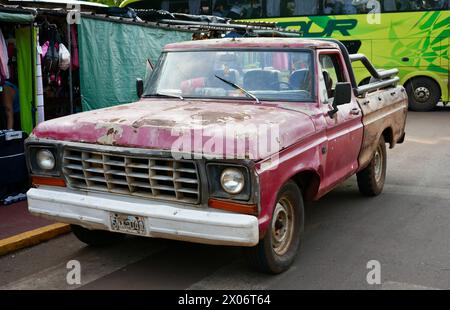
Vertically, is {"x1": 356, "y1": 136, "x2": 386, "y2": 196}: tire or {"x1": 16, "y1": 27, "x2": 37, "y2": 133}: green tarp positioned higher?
{"x1": 16, "y1": 27, "x2": 37, "y2": 133}: green tarp

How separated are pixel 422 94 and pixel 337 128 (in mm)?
11940

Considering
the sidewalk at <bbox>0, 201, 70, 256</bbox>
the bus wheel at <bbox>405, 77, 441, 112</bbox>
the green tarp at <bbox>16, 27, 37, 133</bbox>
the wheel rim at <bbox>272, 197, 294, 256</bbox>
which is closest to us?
the wheel rim at <bbox>272, 197, 294, 256</bbox>

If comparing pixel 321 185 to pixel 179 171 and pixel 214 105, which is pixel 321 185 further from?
pixel 179 171

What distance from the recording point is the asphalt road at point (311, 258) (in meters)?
4.36

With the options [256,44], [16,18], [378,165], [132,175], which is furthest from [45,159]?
[378,165]

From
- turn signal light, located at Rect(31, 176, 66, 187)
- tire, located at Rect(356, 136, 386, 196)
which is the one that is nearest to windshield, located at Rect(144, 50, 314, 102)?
turn signal light, located at Rect(31, 176, 66, 187)

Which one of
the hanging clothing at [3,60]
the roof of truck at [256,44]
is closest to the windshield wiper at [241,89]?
the roof of truck at [256,44]

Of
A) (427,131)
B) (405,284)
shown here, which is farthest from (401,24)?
(405,284)

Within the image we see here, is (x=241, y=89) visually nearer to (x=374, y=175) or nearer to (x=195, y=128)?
(x=195, y=128)

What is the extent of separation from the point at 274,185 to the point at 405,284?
1269 mm

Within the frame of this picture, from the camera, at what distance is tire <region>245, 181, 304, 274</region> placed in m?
4.27

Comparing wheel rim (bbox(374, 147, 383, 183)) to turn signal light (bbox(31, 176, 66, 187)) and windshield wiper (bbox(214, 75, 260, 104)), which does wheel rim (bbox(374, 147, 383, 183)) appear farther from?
turn signal light (bbox(31, 176, 66, 187))

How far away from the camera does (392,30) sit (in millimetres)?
16062

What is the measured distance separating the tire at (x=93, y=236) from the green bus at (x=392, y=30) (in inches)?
447
